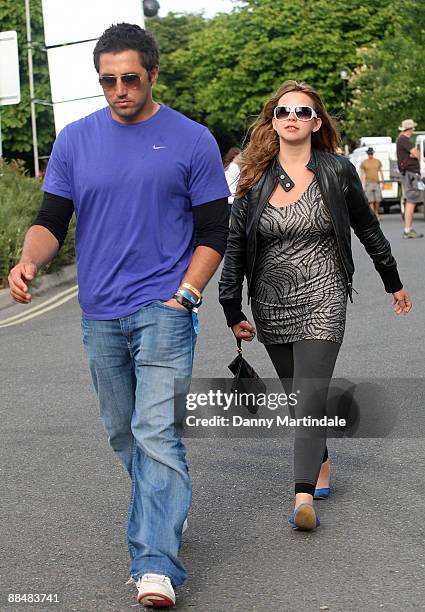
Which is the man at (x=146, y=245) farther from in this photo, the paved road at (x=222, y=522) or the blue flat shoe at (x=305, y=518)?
the blue flat shoe at (x=305, y=518)

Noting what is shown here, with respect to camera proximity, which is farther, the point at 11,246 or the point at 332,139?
the point at 11,246

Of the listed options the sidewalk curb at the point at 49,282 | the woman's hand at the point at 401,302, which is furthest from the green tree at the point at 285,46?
the woman's hand at the point at 401,302

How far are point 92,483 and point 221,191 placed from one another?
2.30m

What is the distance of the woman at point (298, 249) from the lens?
5.39 metres

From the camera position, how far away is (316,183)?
17.8 feet

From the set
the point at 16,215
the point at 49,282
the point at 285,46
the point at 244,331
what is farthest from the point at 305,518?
the point at 285,46

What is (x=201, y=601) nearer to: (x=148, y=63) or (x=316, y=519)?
(x=316, y=519)

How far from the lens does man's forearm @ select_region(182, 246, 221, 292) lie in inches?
175

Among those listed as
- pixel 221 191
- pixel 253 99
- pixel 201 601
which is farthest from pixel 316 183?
pixel 253 99

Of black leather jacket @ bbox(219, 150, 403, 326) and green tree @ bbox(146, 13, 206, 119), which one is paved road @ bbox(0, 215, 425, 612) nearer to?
black leather jacket @ bbox(219, 150, 403, 326)

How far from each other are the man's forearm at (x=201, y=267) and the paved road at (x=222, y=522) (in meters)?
1.07

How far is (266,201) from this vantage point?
17.8 ft

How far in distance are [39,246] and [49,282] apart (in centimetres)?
1317

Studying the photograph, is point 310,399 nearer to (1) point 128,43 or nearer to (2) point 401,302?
(2) point 401,302
